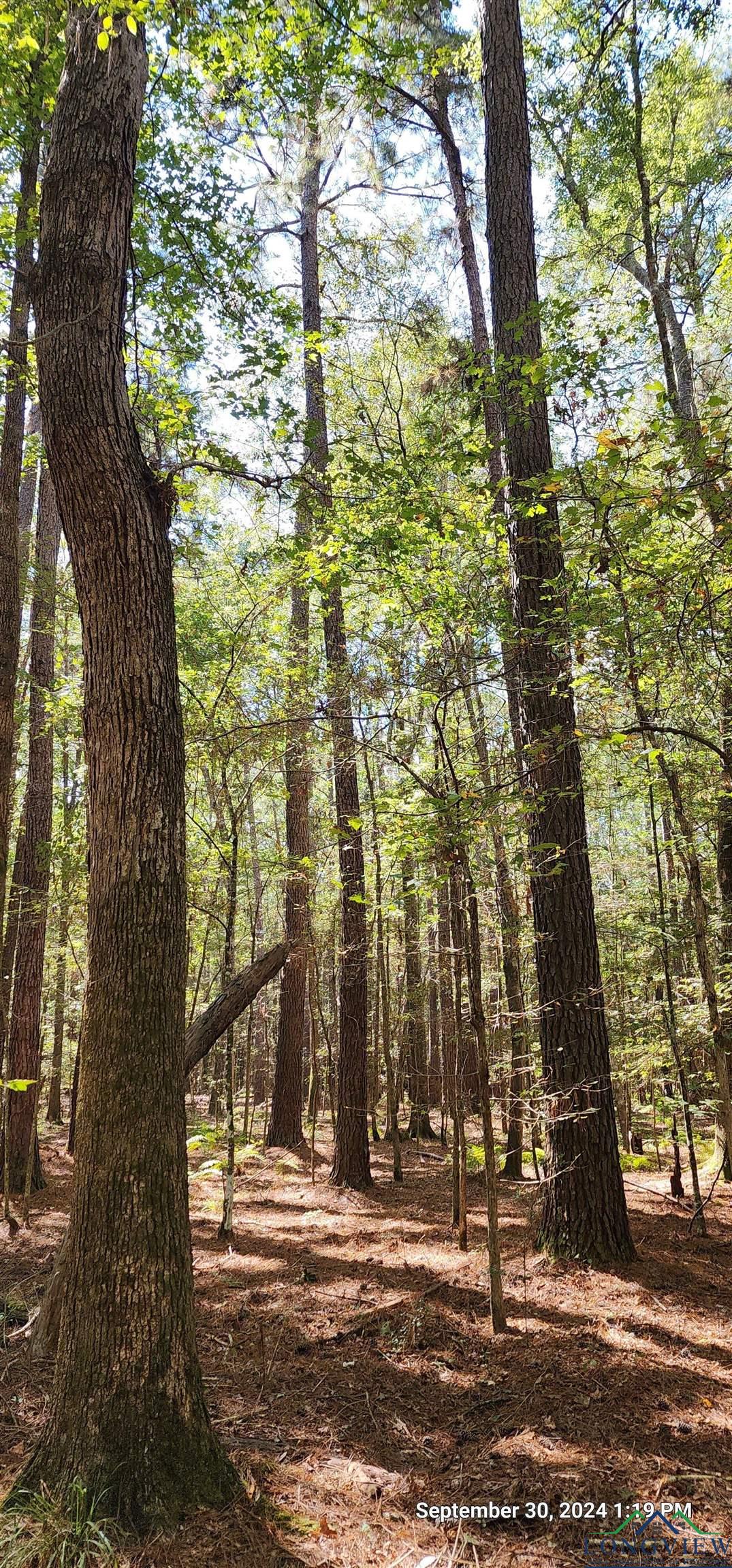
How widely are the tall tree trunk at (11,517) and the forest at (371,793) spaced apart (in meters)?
0.05

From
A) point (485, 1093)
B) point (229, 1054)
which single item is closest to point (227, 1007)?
point (229, 1054)

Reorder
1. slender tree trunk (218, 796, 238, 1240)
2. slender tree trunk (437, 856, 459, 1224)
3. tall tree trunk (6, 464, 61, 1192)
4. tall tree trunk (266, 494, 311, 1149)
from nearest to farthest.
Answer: slender tree trunk (437, 856, 459, 1224)
slender tree trunk (218, 796, 238, 1240)
tall tree trunk (6, 464, 61, 1192)
tall tree trunk (266, 494, 311, 1149)

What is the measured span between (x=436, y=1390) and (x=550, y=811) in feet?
12.0

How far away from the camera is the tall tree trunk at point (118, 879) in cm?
270

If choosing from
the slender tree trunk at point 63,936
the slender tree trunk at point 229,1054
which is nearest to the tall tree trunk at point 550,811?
the slender tree trunk at point 229,1054

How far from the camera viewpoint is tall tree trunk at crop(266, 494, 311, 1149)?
30.4ft

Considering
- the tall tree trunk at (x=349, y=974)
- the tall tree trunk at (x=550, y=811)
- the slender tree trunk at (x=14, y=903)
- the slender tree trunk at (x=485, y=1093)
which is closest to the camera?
the slender tree trunk at (x=485, y=1093)

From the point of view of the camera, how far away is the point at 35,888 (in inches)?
356

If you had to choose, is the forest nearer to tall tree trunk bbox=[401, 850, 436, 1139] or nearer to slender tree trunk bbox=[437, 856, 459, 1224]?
slender tree trunk bbox=[437, 856, 459, 1224]

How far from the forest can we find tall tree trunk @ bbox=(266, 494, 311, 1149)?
0.13m

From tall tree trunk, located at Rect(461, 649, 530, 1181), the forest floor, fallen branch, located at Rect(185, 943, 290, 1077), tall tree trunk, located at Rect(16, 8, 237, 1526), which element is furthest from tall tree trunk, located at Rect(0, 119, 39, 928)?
tall tree trunk, located at Rect(461, 649, 530, 1181)

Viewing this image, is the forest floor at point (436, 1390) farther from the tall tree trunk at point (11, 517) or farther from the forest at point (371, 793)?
the tall tree trunk at point (11, 517)

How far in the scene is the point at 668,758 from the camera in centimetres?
658

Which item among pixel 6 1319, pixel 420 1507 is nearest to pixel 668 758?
pixel 420 1507
